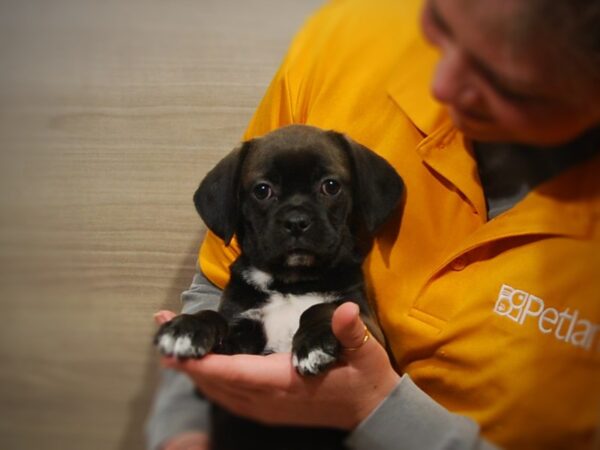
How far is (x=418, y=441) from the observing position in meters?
0.62

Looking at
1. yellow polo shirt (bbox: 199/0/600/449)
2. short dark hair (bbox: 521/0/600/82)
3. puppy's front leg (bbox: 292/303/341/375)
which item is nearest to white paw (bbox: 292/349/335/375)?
puppy's front leg (bbox: 292/303/341/375)

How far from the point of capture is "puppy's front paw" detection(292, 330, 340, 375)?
27.5 inches

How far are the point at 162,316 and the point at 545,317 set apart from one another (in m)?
0.40

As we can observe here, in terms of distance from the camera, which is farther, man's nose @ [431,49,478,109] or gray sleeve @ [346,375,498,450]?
gray sleeve @ [346,375,498,450]

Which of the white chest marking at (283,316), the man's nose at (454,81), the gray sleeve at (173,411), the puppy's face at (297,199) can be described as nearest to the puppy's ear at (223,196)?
the puppy's face at (297,199)

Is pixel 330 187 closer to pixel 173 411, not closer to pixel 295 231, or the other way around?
pixel 295 231

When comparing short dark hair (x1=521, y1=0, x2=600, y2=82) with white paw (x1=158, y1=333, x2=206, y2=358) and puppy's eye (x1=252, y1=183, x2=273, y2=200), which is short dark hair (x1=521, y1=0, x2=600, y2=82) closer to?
white paw (x1=158, y1=333, x2=206, y2=358)

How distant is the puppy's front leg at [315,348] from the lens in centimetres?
70

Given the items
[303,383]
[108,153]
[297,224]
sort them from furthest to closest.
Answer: [297,224] → [303,383] → [108,153]

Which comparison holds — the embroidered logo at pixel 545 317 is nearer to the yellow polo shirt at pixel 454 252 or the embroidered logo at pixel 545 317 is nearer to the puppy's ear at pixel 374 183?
the yellow polo shirt at pixel 454 252

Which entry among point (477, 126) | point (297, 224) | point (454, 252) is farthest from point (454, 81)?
point (297, 224)

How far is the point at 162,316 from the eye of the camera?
623mm

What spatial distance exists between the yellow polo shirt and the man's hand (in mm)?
87

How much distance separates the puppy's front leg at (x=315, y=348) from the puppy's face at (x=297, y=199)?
0.43 ft
